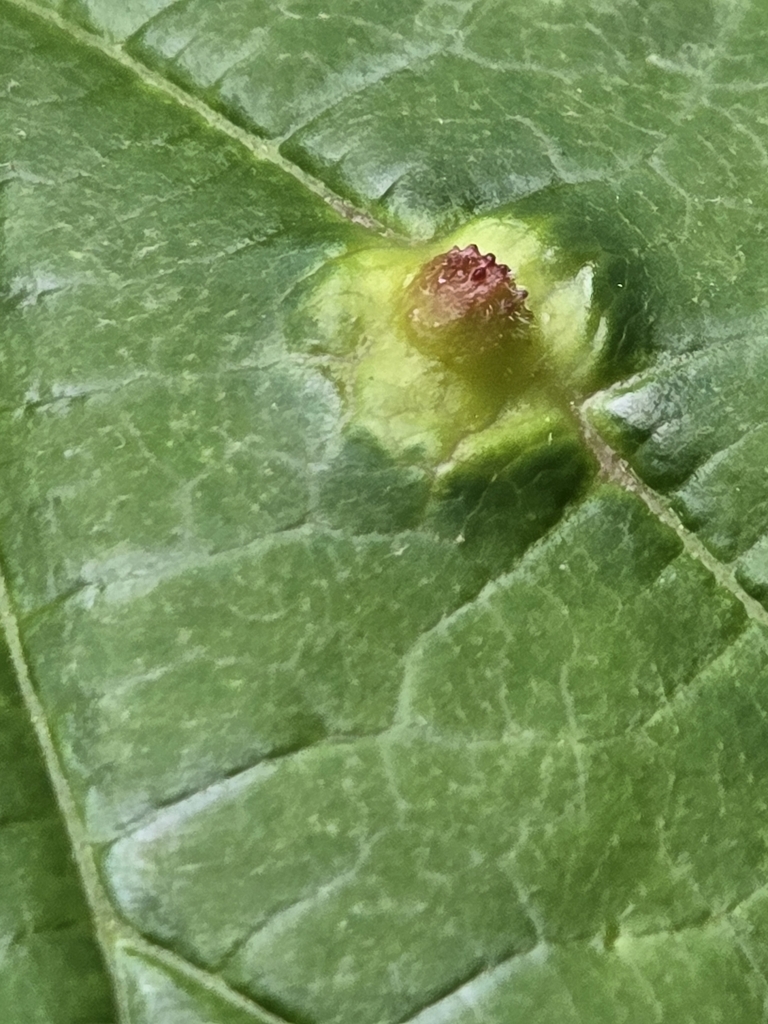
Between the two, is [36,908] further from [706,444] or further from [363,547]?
[706,444]

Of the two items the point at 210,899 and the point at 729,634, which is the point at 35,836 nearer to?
the point at 210,899

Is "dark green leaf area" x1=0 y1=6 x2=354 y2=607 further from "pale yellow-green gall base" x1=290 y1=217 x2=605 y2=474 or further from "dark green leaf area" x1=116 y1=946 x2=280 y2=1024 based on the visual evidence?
"dark green leaf area" x1=116 y1=946 x2=280 y2=1024

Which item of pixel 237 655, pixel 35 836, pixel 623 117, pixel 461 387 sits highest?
pixel 623 117

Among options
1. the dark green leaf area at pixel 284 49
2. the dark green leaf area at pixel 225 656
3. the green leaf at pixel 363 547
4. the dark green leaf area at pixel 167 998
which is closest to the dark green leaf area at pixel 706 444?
the green leaf at pixel 363 547

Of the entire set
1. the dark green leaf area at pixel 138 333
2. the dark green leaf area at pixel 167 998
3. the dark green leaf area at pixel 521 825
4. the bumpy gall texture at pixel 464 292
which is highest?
the bumpy gall texture at pixel 464 292

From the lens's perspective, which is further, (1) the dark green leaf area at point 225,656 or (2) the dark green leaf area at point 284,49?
(2) the dark green leaf area at point 284,49

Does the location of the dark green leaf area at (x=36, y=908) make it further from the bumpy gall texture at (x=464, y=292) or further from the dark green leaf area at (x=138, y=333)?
the bumpy gall texture at (x=464, y=292)

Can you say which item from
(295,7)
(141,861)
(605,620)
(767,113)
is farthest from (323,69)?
(141,861)

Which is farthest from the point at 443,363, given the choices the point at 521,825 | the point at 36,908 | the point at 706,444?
the point at 36,908
